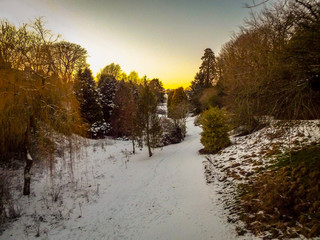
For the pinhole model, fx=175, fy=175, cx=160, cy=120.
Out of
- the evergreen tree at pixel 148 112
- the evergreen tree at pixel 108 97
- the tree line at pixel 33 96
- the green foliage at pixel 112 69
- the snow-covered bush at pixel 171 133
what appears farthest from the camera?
the green foliage at pixel 112 69

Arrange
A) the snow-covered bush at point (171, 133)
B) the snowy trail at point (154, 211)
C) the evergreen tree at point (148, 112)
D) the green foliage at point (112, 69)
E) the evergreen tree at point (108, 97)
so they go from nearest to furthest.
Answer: the snowy trail at point (154, 211), the evergreen tree at point (148, 112), the snow-covered bush at point (171, 133), the evergreen tree at point (108, 97), the green foliage at point (112, 69)

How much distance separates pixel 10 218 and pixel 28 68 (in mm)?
5591

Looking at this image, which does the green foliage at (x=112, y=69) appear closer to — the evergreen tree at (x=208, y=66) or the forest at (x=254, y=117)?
the evergreen tree at (x=208, y=66)

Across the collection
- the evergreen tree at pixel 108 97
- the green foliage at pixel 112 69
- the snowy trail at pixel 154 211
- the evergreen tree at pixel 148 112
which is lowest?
the snowy trail at pixel 154 211

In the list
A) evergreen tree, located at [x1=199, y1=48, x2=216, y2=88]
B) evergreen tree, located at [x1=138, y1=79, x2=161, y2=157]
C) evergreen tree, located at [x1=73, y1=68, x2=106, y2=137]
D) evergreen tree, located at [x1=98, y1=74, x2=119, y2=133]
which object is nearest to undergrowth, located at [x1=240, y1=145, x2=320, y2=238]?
evergreen tree, located at [x1=138, y1=79, x2=161, y2=157]

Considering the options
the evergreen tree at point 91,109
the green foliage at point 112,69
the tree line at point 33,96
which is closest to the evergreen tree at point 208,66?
the evergreen tree at point 91,109

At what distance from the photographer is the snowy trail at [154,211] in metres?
5.20

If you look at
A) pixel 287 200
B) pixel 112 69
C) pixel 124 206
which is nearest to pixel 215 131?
pixel 287 200

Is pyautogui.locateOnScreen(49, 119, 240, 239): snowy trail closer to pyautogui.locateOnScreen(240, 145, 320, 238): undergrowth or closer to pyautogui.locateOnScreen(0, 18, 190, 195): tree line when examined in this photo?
pyautogui.locateOnScreen(240, 145, 320, 238): undergrowth

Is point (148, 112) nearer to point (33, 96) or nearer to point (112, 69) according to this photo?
point (33, 96)

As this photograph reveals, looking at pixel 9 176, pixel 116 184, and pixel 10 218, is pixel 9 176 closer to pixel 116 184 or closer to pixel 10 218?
pixel 10 218

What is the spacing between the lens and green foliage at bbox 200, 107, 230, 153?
1245cm

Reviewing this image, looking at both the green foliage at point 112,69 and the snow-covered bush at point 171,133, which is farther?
the green foliage at point 112,69

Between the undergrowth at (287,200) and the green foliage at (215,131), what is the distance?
5743 millimetres
